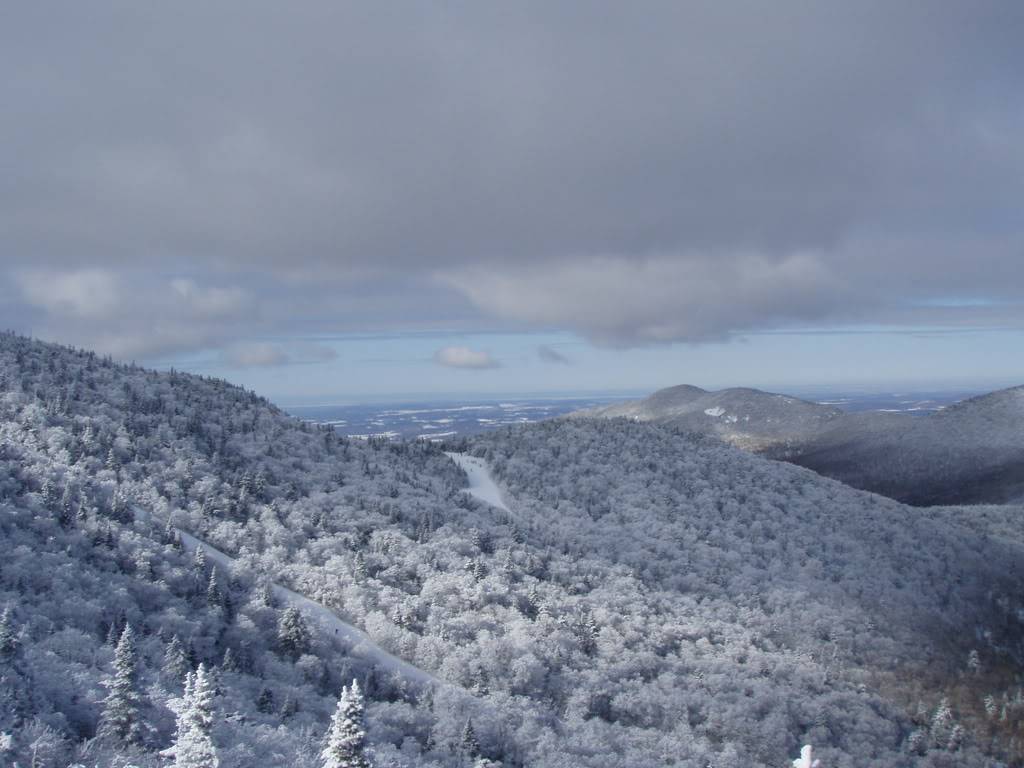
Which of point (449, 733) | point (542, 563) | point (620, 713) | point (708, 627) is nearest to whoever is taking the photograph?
point (449, 733)

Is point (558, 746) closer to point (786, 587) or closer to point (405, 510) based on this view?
point (405, 510)

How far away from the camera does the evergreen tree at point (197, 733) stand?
73.6 feet

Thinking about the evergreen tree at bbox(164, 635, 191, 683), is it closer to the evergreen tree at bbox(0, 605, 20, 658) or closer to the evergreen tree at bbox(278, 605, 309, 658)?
the evergreen tree at bbox(0, 605, 20, 658)

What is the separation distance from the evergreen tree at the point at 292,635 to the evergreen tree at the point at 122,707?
20342 mm

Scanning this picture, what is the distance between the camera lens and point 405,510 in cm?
8044

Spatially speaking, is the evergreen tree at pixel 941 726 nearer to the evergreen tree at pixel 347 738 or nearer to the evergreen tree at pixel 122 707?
the evergreen tree at pixel 347 738

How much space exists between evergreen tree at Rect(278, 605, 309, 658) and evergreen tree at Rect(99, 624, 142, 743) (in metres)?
20.3

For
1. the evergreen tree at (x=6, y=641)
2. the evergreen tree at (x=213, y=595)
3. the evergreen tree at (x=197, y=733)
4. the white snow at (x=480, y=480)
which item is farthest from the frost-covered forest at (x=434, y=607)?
the white snow at (x=480, y=480)

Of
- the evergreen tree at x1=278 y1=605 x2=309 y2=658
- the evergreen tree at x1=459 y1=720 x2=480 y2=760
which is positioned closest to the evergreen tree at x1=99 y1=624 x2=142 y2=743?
the evergreen tree at x1=459 y1=720 x2=480 y2=760

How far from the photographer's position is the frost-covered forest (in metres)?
35.5

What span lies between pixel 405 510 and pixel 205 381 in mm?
54583

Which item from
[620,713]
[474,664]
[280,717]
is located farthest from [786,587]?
[280,717]

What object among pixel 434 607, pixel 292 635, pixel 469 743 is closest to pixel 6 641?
pixel 292 635

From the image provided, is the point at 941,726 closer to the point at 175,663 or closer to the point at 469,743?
the point at 469,743
